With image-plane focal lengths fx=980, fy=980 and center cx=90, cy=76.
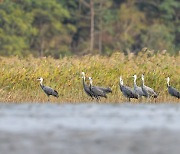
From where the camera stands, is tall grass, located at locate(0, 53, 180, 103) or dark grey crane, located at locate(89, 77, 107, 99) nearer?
dark grey crane, located at locate(89, 77, 107, 99)

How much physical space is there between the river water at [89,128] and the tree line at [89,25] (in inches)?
1090

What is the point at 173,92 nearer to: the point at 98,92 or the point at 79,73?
the point at 98,92

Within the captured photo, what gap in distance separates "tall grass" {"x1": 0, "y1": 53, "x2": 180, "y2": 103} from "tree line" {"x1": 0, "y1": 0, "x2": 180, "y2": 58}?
2291 centimetres

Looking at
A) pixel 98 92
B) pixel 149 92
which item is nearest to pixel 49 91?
pixel 98 92

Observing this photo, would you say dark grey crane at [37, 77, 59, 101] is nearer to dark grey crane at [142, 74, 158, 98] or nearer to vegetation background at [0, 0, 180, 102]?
dark grey crane at [142, 74, 158, 98]

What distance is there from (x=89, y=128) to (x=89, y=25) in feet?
121

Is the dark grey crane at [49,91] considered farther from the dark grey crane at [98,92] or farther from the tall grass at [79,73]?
the dark grey crane at [98,92]

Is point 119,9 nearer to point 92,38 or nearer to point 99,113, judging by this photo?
point 92,38

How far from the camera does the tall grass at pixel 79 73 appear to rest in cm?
2398

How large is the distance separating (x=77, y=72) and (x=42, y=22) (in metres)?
28.2

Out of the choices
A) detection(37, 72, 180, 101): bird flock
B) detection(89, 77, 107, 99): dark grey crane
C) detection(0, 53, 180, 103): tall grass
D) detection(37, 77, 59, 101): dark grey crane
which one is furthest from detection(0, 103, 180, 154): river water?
detection(0, 53, 180, 103): tall grass

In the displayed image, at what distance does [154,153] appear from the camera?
1438 cm

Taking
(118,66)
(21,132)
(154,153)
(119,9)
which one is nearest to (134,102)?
(118,66)

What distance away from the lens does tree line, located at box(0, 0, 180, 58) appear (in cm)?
5022
